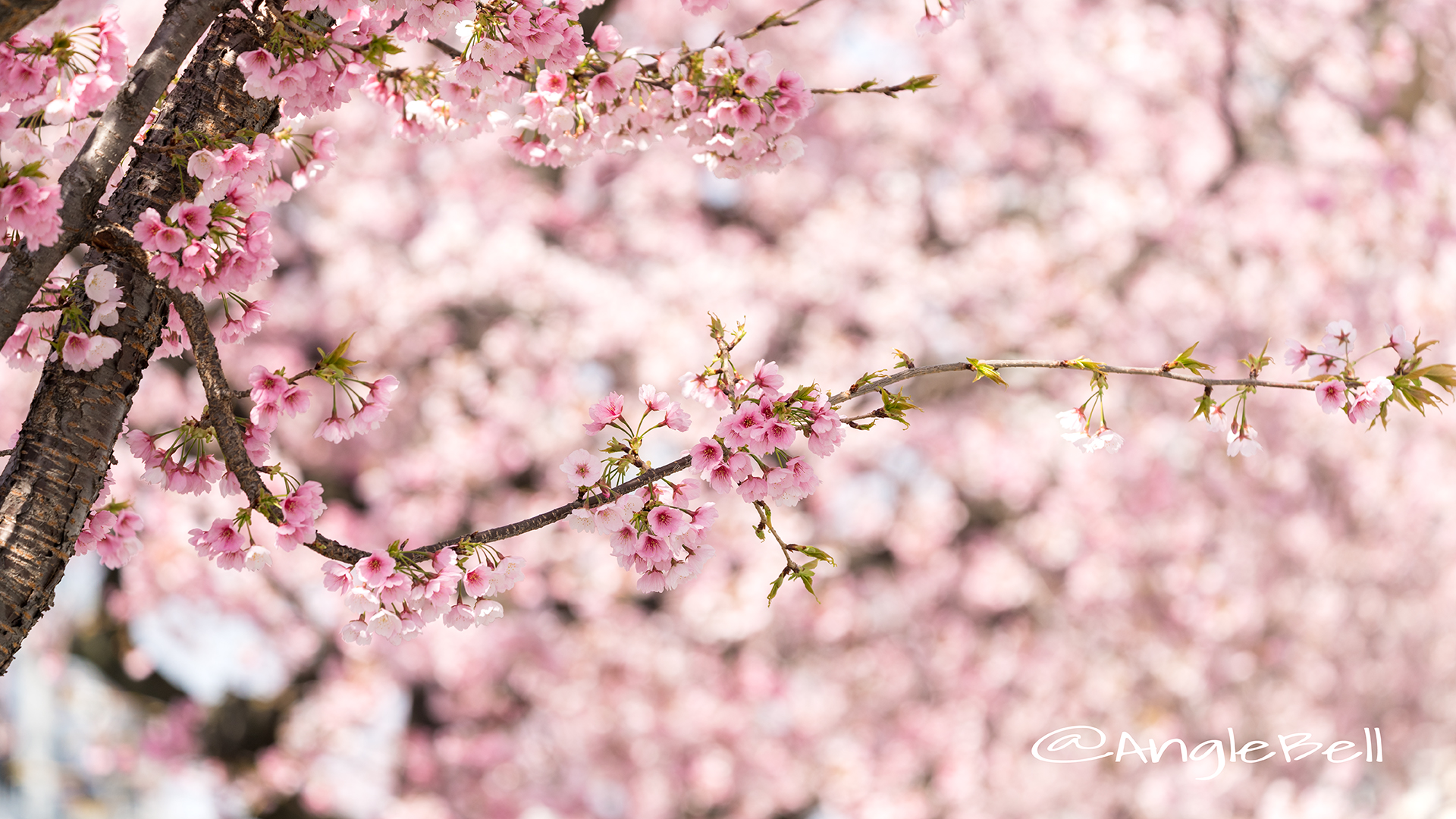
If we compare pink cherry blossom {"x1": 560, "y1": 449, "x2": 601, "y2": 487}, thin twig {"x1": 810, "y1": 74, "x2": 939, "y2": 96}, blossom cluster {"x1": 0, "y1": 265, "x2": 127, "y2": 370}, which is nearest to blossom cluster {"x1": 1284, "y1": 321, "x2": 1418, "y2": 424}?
thin twig {"x1": 810, "y1": 74, "x2": 939, "y2": 96}

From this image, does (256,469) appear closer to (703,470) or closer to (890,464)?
(703,470)

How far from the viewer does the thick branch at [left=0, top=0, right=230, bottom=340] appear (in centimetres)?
172

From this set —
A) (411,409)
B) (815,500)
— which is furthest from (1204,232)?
(411,409)

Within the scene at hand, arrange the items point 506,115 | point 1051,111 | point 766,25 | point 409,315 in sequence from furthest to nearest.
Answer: point 1051,111 → point 409,315 → point 506,115 → point 766,25

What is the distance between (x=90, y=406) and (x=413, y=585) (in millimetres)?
652

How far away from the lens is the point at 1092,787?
821 cm

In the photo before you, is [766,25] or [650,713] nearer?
[766,25]

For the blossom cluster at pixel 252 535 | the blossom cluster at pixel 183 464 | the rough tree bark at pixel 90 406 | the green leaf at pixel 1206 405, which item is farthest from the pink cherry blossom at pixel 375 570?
the green leaf at pixel 1206 405

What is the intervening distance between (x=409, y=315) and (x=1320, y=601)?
717 centimetres

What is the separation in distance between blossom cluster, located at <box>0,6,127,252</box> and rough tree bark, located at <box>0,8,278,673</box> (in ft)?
0.43

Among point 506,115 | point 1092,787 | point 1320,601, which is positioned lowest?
point 1092,787

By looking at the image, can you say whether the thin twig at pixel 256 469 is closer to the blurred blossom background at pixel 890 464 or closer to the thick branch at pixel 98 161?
the thick branch at pixel 98 161

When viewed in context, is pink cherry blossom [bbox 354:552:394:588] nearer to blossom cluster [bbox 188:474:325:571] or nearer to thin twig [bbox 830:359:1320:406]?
blossom cluster [bbox 188:474:325:571]

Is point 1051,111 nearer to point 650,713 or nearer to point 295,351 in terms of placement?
point 650,713
